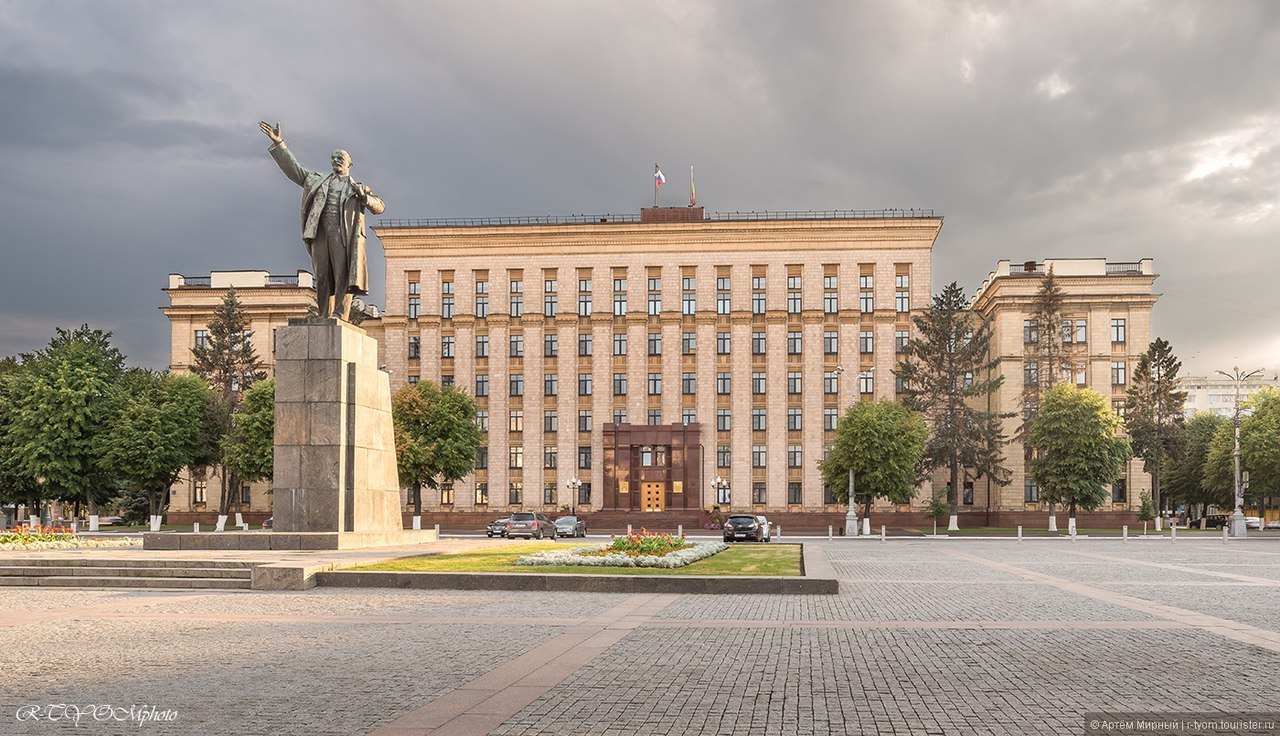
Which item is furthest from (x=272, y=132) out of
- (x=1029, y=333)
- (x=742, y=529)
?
(x=1029, y=333)

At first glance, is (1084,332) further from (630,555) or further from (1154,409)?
(630,555)

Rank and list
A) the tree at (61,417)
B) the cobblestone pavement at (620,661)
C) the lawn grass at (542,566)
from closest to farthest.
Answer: the cobblestone pavement at (620,661), the lawn grass at (542,566), the tree at (61,417)

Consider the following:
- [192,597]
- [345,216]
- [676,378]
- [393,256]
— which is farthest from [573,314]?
[192,597]

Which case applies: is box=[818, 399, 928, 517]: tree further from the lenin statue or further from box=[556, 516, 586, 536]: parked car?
the lenin statue

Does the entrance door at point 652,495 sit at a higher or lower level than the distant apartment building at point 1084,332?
lower

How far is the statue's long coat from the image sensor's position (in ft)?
79.7

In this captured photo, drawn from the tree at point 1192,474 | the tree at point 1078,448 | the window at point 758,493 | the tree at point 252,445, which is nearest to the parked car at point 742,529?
the tree at point 1078,448

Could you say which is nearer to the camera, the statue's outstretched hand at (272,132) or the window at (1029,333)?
the statue's outstretched hand at (272,132)

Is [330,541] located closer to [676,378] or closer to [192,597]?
[192,597]

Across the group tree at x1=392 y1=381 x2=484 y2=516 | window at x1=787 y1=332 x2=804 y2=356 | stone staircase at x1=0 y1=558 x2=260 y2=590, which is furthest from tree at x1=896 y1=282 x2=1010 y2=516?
stone staircase at x1=0 y1=558 x2=260 y2=590

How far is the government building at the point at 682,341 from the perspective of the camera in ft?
268

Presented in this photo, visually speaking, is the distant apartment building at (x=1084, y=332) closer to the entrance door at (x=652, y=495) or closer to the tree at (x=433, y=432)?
the entrance door at (x=652, y=495)

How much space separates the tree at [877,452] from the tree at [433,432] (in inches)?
974

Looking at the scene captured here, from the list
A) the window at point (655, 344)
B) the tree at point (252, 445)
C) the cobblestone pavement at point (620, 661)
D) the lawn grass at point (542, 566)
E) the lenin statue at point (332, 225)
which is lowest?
the lawn grass at point (542, 566)
